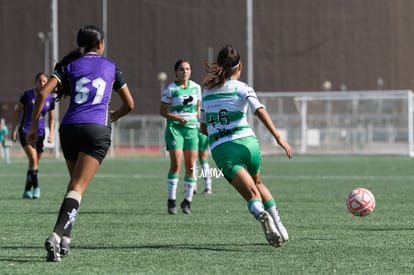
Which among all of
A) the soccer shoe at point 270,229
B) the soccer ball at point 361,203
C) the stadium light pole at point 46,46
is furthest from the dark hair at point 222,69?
the stadium light pole at point 46,46

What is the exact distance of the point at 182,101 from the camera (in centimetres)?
1384

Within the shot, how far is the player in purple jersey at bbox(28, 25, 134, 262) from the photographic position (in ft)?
27.0

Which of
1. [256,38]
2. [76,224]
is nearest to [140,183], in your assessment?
[76,224]

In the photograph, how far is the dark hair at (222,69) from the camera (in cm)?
926

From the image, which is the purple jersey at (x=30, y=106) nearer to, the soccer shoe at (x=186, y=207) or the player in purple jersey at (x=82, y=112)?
the soccer shoe at (x=186, y=207)

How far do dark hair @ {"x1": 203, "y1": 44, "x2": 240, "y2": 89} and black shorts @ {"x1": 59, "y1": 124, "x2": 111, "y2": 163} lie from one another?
137 cm

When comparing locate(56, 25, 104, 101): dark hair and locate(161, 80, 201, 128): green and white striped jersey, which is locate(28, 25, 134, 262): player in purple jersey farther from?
locate(161, 80, 201, 128): green and white striped jersey

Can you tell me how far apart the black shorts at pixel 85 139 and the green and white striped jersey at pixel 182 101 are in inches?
210

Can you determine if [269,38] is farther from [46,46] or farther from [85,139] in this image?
[85,139]

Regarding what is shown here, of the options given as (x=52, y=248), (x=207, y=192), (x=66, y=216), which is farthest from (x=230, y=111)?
(x=207, y=192)

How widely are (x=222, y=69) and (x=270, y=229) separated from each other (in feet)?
5.52

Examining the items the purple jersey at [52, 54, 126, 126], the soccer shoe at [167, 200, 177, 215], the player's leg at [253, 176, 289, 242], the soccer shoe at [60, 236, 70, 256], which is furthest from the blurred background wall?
the soccer shoe at [60, 236, 70, 256]

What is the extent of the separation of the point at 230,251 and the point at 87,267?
1.64 m

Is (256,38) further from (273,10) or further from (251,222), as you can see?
(251,222)
